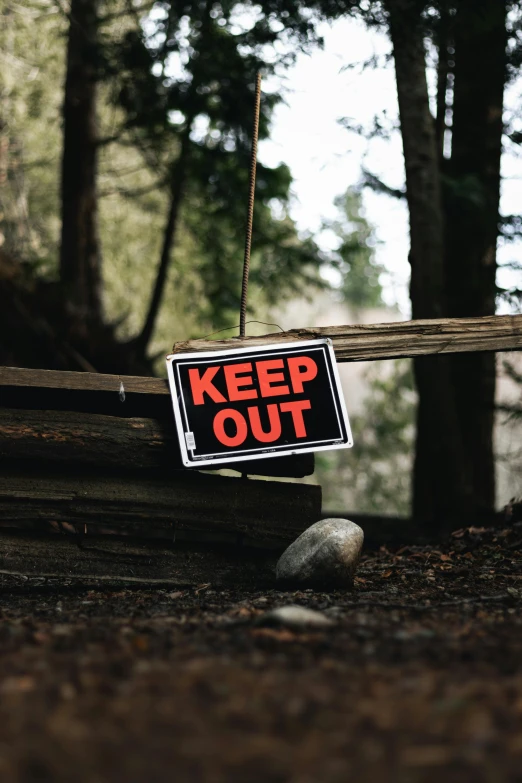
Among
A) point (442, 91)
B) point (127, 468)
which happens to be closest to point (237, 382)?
point (127, 468)

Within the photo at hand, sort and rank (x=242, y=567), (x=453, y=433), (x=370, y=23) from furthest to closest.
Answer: (x=453, y=433) → (x=370, y=23) → (x=242, y=567)

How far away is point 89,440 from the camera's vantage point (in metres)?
5.49

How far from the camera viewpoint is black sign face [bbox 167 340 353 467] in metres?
5.48

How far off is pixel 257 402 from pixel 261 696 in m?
3.11

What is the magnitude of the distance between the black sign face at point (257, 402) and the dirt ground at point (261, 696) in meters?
1.29

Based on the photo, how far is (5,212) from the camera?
60.1ft

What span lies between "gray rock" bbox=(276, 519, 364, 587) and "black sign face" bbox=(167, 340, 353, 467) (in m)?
0.58

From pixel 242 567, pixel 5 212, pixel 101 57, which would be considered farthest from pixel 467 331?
pixel 5 212

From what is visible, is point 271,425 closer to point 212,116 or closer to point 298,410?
point 298,410

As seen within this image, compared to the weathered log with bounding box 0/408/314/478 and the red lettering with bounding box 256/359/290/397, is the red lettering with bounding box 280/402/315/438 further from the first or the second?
the weathered log with bounding box 0/408/314/478

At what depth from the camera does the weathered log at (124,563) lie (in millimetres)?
5543

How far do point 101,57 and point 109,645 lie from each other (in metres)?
10.8

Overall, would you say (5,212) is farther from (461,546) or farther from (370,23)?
(461,546)

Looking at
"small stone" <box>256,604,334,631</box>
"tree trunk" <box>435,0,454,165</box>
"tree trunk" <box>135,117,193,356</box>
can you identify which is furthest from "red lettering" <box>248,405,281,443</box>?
"tree trunk" <box>135,117,193,356</box>
